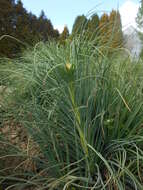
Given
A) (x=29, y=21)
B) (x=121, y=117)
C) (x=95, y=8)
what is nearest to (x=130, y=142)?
(x=121, y=117)

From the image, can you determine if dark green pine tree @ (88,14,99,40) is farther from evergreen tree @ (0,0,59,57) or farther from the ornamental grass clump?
evergreen tree @ (0,0,59,57)

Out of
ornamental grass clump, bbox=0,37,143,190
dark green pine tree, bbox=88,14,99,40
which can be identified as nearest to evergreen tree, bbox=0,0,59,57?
dark green pine tree, bbox=88,14,99,40

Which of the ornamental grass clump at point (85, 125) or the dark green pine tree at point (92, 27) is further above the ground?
the dark green pine tree at point (92, 27)

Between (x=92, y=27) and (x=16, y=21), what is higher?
(x=16, y=21)

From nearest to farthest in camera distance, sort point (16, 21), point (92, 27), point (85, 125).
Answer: point (85, 125) → point (92, 27) → point (16, 21)

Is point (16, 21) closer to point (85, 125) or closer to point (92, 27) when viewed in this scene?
point (92, 27)

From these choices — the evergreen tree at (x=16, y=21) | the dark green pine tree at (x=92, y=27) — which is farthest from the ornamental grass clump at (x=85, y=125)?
the evergreen tree at (x=16, y=21)

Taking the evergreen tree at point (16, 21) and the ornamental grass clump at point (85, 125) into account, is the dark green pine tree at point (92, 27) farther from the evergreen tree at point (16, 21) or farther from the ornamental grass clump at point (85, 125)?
the evergreen tree at point (16, 21)

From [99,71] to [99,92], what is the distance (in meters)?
0.12

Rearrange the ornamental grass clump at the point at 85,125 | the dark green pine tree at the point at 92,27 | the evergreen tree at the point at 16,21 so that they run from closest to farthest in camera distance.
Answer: the ornamental grass clump at the point at 85,125
the dark green pine tree at the point at 92,27
the evergreen tree at the point at 16,21

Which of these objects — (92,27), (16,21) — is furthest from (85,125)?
(16,21)

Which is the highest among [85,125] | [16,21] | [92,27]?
[16,21]

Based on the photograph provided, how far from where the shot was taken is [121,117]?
122 centimetres

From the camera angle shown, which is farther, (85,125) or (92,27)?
(92,27)
